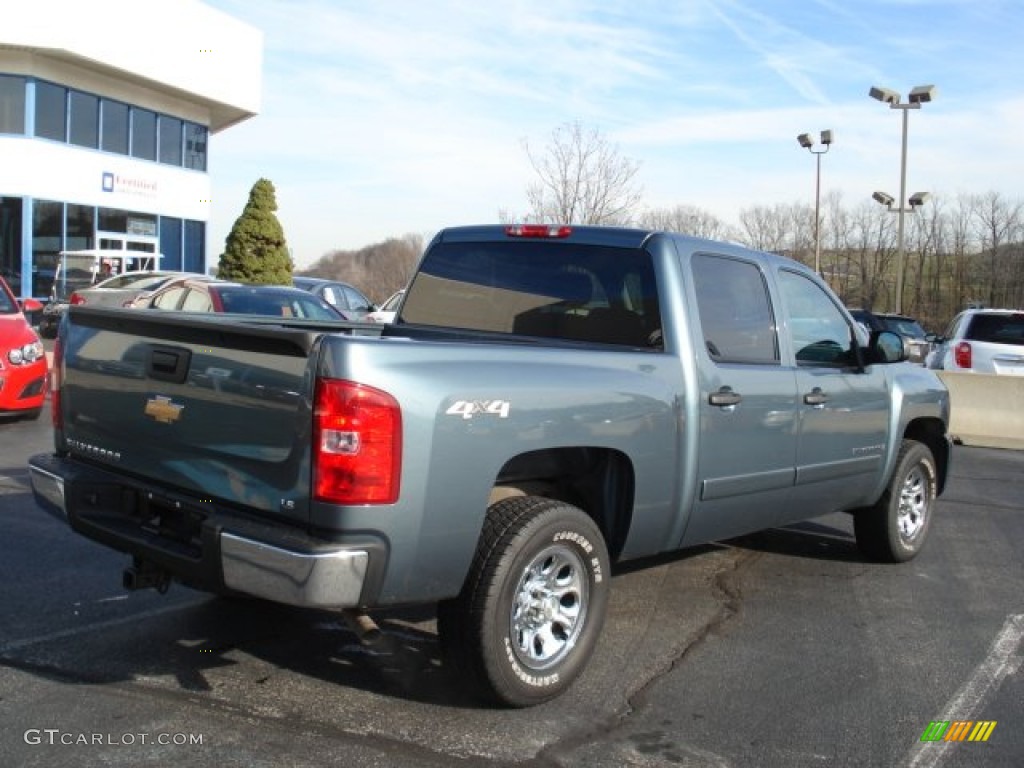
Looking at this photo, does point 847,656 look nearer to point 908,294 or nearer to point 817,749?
point 817,749

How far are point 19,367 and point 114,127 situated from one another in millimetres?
21633

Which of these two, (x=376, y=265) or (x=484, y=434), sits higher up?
(x=376, y=265)

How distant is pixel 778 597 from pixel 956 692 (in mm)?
1497

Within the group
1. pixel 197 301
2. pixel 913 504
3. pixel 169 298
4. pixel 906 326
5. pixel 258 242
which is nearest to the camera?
pixel 913 504

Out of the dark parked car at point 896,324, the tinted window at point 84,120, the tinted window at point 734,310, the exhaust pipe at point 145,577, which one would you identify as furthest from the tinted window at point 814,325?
the tinted window at point 84,120

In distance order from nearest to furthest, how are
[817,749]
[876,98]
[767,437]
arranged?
[817,749] < [767,437] < [876,98]

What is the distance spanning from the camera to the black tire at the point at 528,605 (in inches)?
156

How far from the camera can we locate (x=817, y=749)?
397 cm

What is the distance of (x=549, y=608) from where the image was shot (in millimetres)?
4301

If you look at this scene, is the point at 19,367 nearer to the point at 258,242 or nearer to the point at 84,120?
the point at 84,120

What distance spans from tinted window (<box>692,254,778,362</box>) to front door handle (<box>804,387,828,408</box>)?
28 cm

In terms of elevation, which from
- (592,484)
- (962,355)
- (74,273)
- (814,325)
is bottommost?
(592,484)

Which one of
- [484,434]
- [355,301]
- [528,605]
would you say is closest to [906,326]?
[355,301]

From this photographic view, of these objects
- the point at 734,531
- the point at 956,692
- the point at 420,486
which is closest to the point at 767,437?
the point at 734,531
